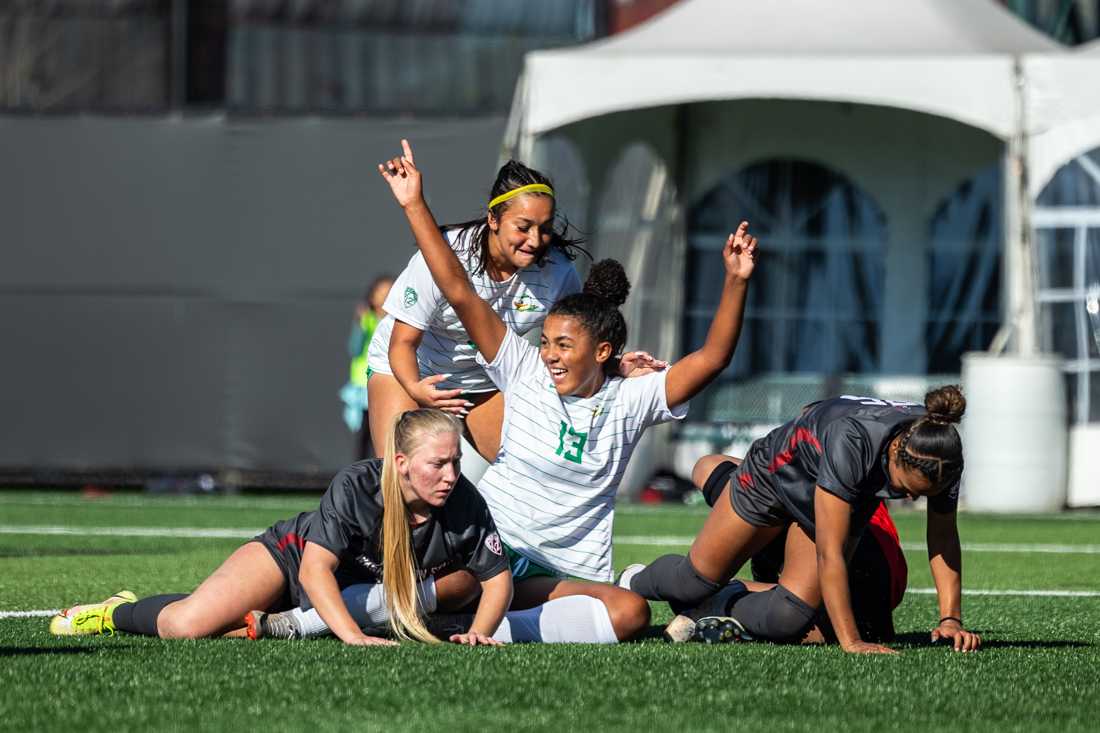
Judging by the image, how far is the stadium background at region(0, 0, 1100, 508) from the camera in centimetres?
1457

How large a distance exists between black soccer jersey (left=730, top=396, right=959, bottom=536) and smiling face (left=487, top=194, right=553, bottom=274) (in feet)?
3.05

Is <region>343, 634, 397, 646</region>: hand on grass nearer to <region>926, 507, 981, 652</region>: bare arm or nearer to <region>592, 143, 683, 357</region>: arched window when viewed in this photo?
<region>926, 507, 981, 652</region>: bare arm

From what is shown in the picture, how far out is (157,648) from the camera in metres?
5.00

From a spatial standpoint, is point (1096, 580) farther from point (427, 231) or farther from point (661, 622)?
point (427, 231)

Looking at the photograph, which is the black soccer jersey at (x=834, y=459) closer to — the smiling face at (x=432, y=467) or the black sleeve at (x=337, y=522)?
the smiling face at (x=432, y=467)

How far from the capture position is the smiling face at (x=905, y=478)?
4.97 meters

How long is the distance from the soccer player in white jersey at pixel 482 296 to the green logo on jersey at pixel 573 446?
33 cm

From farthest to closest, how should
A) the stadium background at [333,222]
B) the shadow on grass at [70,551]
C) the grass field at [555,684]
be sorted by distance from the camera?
1. the stadium background at [333,222]
2. the shadow on grass at [70,551]
3. the grass field at [555,684]

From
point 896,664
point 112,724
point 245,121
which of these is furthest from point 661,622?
point 245,121

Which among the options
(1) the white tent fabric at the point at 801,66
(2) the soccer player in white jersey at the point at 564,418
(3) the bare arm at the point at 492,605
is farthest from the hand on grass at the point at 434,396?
(1) the white tent fabric at the point at 801,66

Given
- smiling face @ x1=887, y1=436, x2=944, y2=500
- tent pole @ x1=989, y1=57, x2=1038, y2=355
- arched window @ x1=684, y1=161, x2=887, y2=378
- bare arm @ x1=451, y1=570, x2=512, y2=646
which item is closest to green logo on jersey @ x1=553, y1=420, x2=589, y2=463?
bare arm @ x1=451, y1=570, x2=512, y2=646

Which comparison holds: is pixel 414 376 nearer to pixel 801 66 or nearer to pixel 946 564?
pixel 946 564

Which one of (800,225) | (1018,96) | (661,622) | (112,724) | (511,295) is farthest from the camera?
(800,225)

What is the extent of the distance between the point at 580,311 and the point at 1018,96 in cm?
804
